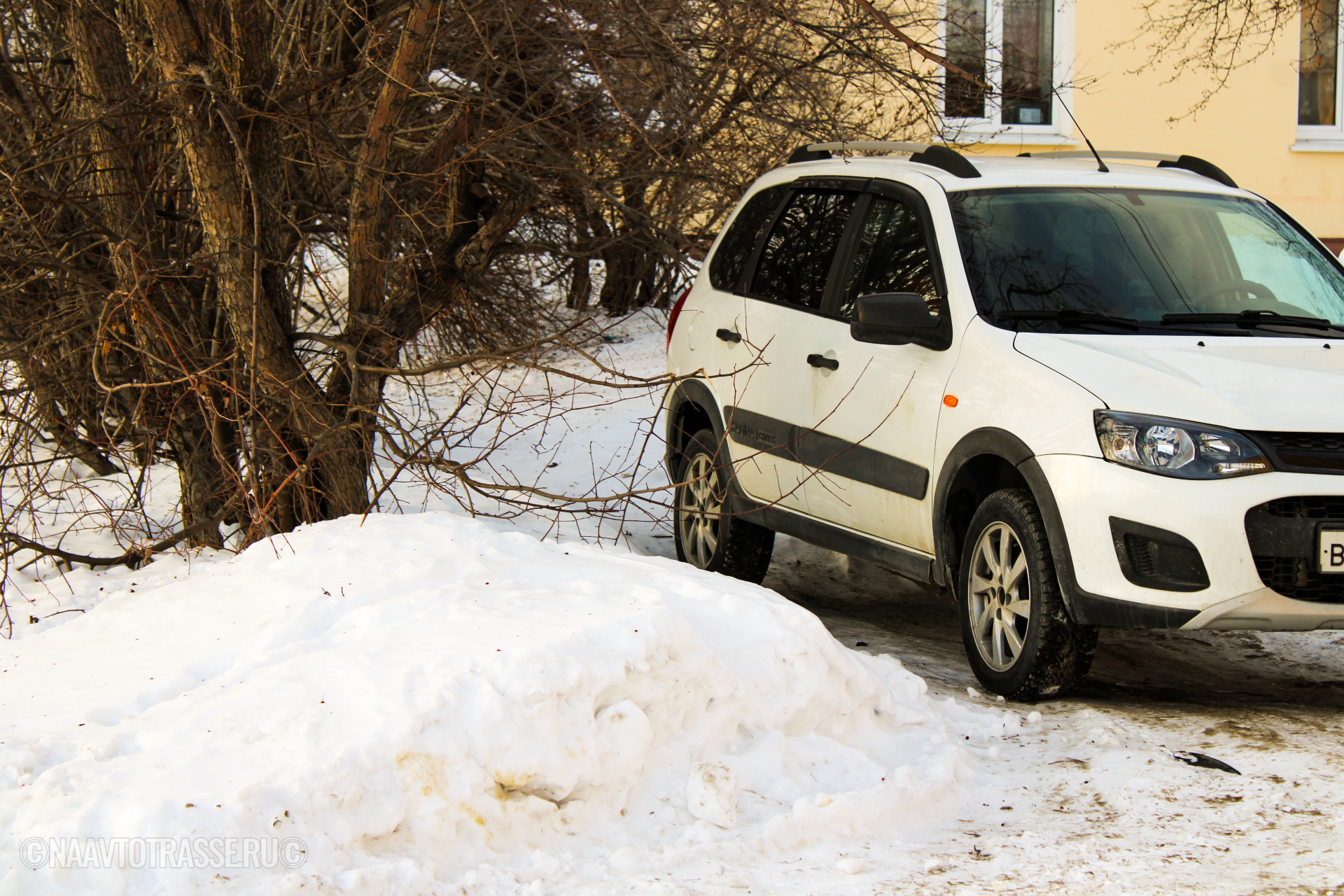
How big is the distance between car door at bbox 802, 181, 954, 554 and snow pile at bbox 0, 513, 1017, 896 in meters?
0.78

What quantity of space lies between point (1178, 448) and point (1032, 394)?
55 centimetres

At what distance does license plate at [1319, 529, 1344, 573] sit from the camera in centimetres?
378

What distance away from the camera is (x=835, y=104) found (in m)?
7.62

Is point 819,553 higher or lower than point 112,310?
lower

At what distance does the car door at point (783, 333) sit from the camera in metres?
5.52

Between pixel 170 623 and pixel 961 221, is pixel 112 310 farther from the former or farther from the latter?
pixel 961 221

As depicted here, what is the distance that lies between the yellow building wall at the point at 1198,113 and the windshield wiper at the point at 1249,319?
860 centimetres

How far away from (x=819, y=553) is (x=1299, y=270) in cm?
303

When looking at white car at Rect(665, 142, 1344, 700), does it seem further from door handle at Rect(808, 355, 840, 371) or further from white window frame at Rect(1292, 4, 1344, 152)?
white window frame at Rect(1292, 4, 1344, 152)

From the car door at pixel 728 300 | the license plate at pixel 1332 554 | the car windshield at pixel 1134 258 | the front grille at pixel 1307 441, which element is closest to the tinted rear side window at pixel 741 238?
the car door at pixel 728 300

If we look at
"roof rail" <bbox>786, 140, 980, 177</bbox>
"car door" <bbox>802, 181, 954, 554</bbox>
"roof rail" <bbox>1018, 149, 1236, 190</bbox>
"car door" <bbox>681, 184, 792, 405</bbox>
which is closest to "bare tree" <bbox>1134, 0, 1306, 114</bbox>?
"roof rail" <bbox>1018, 149, 1236, 190</bbox>

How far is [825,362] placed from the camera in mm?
5285

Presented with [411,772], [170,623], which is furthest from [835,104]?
[411,772]

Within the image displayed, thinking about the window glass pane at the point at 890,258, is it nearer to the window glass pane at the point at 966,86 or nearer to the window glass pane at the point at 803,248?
the window glass pane at the point at 803,248
